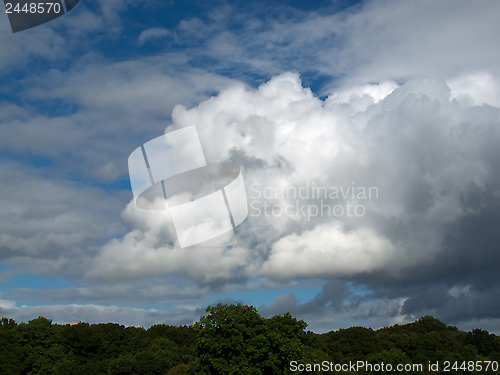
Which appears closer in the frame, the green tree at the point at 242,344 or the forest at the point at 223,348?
the green tree at the point at 242,344

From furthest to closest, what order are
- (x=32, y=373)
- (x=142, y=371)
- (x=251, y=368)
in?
(x=32, y=373), (x=142, y=371), (x=251, y=368)

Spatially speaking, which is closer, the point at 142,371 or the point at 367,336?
the point at 142,371

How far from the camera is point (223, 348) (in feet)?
194

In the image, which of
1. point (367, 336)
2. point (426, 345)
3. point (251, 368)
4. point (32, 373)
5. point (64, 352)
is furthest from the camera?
point (367, 336)

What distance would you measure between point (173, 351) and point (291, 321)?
4008cm

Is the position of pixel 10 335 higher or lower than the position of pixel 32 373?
higher

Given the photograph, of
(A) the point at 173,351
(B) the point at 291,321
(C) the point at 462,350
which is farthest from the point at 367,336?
(B) the point at 291,321

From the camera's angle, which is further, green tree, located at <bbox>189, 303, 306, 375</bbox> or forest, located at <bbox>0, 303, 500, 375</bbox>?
forest, located at <bbox>0, 303, 500, 375</bbox>

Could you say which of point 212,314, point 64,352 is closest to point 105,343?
point 64,352

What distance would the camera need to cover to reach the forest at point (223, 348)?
5959 centimetres

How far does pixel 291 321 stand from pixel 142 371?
28.3m

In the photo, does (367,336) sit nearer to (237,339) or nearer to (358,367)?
(358,367)

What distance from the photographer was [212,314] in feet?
207

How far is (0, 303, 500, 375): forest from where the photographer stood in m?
59.6
